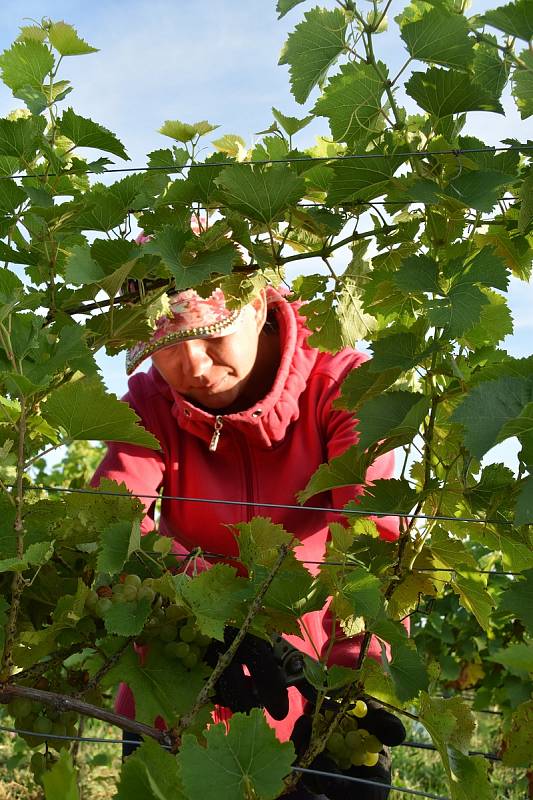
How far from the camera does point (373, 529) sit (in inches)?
54.9

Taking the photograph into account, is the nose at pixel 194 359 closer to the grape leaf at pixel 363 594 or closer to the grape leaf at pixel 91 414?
the grape leaf at pixel 91 414

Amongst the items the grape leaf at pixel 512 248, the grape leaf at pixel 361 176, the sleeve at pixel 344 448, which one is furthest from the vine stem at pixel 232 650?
the sleeve at pixel 344 448

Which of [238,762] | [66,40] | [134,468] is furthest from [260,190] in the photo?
[134,468]

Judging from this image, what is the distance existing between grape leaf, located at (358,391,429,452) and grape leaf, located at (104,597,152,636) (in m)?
0.34

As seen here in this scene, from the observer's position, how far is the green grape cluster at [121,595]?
3.85 feet

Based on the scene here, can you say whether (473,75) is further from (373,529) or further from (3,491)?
(3,491)

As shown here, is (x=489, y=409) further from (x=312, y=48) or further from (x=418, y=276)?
(x=312, y=48)

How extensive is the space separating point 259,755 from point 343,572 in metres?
0.38

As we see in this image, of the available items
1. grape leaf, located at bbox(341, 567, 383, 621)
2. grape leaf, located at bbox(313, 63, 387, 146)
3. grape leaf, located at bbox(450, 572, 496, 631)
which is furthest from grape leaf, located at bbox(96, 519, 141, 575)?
grape leaf, located at bbox(313, 63, 387, 146)

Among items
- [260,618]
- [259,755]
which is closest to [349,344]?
[260,618]

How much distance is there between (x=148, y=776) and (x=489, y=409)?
1.62ft

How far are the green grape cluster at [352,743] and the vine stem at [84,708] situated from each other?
0.26 metres

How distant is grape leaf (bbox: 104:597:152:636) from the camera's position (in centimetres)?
109

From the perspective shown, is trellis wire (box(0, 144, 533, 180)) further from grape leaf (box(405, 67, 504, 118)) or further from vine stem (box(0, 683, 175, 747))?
vine stem (box(0, 683, 175, 747))
